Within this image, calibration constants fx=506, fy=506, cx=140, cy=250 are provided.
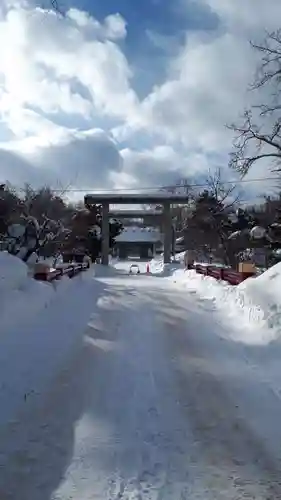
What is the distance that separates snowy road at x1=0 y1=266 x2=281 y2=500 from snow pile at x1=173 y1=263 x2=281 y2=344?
4.50 feet

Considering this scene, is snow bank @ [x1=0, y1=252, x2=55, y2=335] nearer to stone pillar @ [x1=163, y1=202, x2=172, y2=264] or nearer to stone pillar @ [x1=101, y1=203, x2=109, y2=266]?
stone pillar @ [x1=101, y1=203, x2=109, y2=266]

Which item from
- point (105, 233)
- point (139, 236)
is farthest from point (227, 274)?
point (139, 236)

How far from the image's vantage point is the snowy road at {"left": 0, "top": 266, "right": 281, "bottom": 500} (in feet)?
13.2

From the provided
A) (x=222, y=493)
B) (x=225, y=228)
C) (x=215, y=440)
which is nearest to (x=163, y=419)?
(x=215, y=440)

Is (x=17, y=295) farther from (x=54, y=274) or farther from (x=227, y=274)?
(x=227, y=274)

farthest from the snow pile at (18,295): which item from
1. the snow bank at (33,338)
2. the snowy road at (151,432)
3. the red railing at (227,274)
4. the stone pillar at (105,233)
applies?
the stone pillar at (105,233)

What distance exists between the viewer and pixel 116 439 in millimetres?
5027

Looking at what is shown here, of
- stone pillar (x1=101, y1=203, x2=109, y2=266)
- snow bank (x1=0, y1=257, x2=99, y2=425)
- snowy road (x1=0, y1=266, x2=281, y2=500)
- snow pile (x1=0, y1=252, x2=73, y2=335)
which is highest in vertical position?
stone pillar (x1=101, y1=203, x2=109, y2=266)

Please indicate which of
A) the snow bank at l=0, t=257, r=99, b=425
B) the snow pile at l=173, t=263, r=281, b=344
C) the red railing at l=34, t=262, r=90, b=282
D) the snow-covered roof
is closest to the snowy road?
the snow bank at l=0, t=257, r=99, b=425

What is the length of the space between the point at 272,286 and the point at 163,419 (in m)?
8.61

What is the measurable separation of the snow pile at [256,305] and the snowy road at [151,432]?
1.37m

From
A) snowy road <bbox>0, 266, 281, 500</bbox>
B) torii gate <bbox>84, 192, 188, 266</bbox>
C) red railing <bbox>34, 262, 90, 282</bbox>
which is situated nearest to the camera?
snowy road <bbox>0, 266, 281, 500</bbox>

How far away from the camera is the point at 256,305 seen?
42.7ft

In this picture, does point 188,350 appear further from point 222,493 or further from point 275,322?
point 222,493
